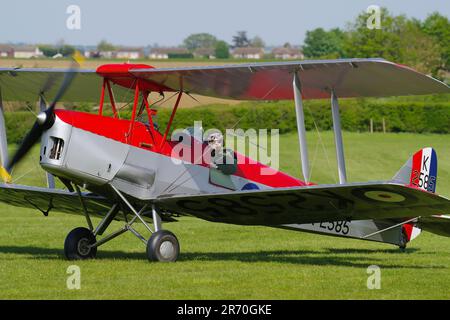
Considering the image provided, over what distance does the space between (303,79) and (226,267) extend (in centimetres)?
313

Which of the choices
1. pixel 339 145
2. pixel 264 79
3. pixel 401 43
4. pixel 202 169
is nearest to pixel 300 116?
pixel 264 79

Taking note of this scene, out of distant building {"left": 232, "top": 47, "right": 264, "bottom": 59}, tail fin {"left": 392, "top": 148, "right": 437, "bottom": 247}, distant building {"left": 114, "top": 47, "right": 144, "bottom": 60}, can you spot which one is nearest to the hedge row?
tail fin {"left": 392, "top": 148, "right": 437, "bottom": 247}

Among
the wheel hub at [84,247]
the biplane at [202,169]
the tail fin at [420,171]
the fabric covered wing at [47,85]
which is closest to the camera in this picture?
the biplane at [202,169]

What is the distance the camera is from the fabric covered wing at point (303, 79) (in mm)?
12070

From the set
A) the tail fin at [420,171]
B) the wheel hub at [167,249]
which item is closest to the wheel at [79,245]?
the wheel hub at [167,249]

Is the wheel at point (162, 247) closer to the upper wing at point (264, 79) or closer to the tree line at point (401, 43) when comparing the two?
the upper wing at point (264, 79)

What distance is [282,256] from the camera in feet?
46.5

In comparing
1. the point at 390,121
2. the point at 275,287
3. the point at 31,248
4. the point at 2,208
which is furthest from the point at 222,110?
the point at 275,287

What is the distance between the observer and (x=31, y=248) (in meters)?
15.4

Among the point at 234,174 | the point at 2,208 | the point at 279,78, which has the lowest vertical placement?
the point at 2,208

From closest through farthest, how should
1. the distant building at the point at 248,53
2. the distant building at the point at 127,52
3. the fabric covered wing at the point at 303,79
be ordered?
the fabric covered wing at the point at 303,79 < the distant building at the point at 127,52 < the distant building at the point at 248,53

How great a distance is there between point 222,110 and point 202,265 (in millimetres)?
28677

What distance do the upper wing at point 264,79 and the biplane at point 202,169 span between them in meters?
0.02
